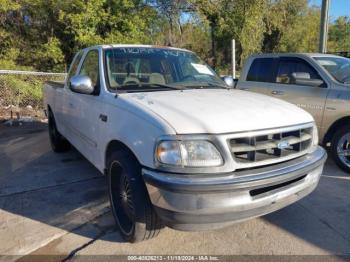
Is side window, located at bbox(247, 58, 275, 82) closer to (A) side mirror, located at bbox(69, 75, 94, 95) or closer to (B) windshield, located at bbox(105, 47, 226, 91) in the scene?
(B) windshield, located at bbox(105, 47, 226, 91)

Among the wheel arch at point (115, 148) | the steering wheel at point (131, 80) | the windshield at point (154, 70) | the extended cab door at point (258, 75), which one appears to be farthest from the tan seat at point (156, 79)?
the extended cab door at point (258, 75)

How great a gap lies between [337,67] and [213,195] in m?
4.46

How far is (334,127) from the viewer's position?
5523 millimetres

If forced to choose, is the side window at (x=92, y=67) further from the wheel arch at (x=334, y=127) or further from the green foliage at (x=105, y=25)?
the green foliage at (x=105, y=25)

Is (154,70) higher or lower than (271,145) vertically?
higher

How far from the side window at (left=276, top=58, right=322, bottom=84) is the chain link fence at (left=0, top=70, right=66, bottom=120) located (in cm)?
718

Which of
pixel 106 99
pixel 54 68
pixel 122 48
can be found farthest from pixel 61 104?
pixel 54 68

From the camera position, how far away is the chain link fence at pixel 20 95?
10203mm

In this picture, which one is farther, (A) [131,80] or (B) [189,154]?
(A) [131,80]

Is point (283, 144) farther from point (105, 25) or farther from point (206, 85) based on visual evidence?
point (105, 25)

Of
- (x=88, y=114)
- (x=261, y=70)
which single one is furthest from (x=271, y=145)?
(x=261, y=70)

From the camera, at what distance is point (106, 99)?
361 cm

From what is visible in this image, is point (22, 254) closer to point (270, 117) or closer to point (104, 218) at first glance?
point (104, 218)

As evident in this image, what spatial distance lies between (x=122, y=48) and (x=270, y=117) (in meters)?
2.17
